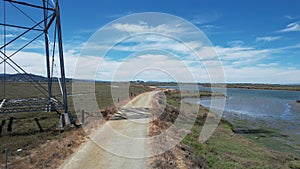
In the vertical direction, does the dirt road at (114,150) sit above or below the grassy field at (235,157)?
above

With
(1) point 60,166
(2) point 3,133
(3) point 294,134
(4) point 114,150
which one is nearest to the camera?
(1) point 60,166

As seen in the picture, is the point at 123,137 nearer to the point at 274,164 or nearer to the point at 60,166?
the point at 60,166

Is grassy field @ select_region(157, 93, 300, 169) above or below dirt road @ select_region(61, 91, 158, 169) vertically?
below

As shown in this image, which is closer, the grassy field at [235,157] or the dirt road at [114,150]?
the dirt road at [114,150]

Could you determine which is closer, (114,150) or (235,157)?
(114,150)

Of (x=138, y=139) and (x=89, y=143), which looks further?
(x=138, y=139)

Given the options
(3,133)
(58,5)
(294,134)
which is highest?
(58,5)

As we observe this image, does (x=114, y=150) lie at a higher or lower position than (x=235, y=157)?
higher

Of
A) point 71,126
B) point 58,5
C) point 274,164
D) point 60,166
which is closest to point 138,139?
point 60,166

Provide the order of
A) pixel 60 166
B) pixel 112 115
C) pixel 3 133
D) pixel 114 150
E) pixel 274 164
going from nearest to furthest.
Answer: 1. pixel 60 166
2. pixel 114 150
3. pixel 274 164
4. pixel 3 133
5. pixel 112 115

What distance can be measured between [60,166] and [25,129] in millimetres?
9161

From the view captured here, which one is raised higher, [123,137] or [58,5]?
[58,5]

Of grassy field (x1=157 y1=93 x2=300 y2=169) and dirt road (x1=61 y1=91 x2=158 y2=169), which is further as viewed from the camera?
grassy field (x1=157 y1=93 x2=300 y2=169)

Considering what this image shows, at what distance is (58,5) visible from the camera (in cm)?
1661
